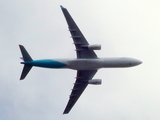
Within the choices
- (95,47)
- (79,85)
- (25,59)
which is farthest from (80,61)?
(25,59)

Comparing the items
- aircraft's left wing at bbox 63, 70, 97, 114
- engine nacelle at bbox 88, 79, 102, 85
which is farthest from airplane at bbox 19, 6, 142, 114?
aircraft's left wing at bbox 63, 70, 97, 114

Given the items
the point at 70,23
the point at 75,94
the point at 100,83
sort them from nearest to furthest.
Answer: the point at 70,23
the point at 100,83
the point at 75,94

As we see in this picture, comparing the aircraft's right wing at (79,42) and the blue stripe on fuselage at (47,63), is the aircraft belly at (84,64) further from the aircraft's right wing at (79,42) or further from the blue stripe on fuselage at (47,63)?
the blue stripe on fuselage at (47,63)

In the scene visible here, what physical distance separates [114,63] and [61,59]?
10938 millimetres

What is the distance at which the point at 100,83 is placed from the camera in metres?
83.4

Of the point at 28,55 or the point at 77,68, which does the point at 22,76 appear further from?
the point at 77,68

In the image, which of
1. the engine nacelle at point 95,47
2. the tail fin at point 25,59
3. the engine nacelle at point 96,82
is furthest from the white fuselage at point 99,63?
the tail fin at point 25,59

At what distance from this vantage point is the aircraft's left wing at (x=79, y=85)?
84.2 m

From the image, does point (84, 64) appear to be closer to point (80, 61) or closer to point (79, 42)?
point (80, 61)

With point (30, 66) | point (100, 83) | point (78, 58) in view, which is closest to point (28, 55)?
point (30, 66)

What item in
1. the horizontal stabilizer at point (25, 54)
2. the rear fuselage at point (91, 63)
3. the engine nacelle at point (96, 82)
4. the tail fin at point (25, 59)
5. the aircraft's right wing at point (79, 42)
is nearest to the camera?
the horizontal stabilizer at point (25, 54)

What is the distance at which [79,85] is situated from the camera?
87188mm

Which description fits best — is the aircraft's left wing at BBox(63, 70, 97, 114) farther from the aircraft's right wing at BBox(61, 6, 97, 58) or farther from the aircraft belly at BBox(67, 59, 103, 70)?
the aircraft's right wing at BBox(61, 6, 97, 58)

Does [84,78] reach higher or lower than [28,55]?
lower
